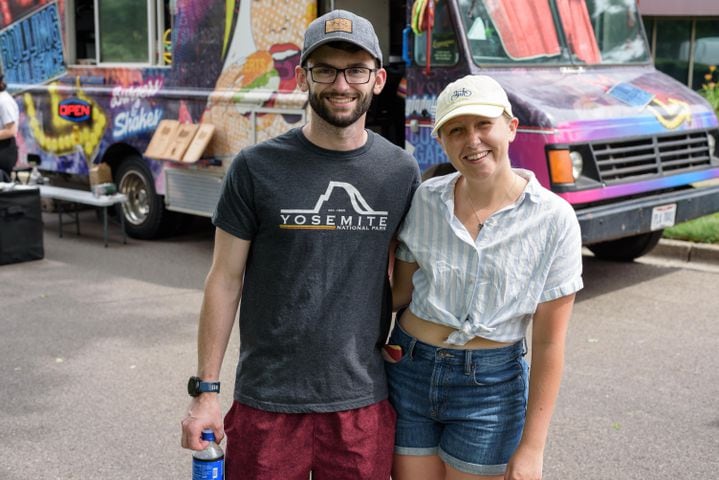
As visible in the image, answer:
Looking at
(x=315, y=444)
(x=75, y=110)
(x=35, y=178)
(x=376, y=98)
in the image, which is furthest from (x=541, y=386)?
(x=35, y=178)

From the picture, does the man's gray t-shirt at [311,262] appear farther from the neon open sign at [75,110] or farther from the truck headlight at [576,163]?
the neon open sign at [75,110]

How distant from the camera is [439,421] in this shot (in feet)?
8.70

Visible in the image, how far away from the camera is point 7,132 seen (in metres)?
9.37

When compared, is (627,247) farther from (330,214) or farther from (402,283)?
(330,214)

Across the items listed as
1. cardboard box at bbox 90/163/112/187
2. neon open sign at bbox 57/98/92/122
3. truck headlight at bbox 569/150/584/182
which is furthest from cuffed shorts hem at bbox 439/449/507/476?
neon open sign at bbox 57/98/92/122

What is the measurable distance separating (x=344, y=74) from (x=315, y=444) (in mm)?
982

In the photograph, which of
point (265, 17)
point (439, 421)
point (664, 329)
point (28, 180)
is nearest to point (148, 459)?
point (439, 421)

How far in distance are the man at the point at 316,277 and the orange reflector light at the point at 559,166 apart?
4.14 meters

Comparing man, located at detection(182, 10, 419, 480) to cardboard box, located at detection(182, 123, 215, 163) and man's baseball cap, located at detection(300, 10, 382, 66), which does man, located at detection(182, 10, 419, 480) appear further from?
cardboard box, located at detection(182, 123, 215, 163)

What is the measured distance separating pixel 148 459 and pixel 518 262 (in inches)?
100

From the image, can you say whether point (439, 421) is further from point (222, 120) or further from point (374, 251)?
point (222, 120)

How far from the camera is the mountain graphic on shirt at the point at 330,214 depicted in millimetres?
2602

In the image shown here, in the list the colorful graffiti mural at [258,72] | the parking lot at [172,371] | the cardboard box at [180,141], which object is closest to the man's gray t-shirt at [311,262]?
the parking lot at [172,371]

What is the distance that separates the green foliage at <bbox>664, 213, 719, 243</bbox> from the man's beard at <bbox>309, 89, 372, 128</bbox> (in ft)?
22.0
